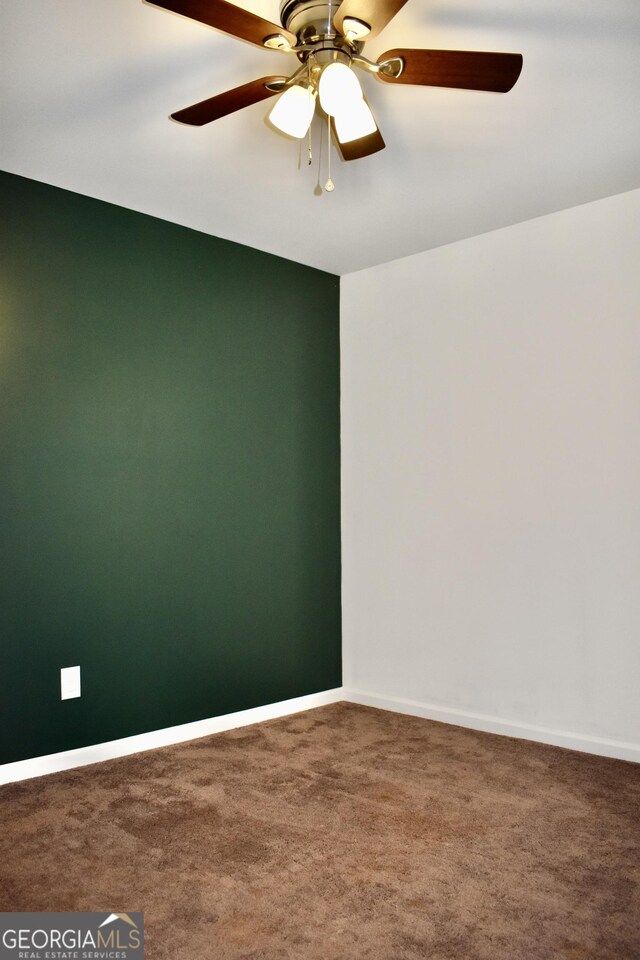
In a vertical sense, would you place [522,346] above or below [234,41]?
below

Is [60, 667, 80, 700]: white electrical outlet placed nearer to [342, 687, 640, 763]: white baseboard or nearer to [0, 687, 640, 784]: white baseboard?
[0, 687, 640, 784]: white baseboard

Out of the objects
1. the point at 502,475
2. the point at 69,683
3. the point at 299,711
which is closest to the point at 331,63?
the point at 502,475

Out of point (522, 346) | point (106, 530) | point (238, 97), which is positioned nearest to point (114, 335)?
point (106, 530)

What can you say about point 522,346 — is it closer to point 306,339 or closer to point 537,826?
point 306,339

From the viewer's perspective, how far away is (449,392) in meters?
3.92

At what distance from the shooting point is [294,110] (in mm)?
2119

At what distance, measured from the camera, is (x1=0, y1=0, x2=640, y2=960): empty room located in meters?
2.09

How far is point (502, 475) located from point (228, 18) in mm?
2413

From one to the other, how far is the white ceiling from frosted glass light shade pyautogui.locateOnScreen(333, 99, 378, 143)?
0.98ft

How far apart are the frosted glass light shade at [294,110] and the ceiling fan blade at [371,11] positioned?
26 centimetres

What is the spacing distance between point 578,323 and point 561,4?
1.58m

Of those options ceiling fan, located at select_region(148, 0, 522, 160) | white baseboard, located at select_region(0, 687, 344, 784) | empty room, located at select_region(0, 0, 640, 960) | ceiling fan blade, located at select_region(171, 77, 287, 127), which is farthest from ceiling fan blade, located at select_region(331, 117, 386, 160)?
white baseboard, located at select_region(0, 687, 344, 784)

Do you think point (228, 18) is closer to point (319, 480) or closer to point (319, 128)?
point (319, 128)

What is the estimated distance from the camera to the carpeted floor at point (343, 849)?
1.91 metres
